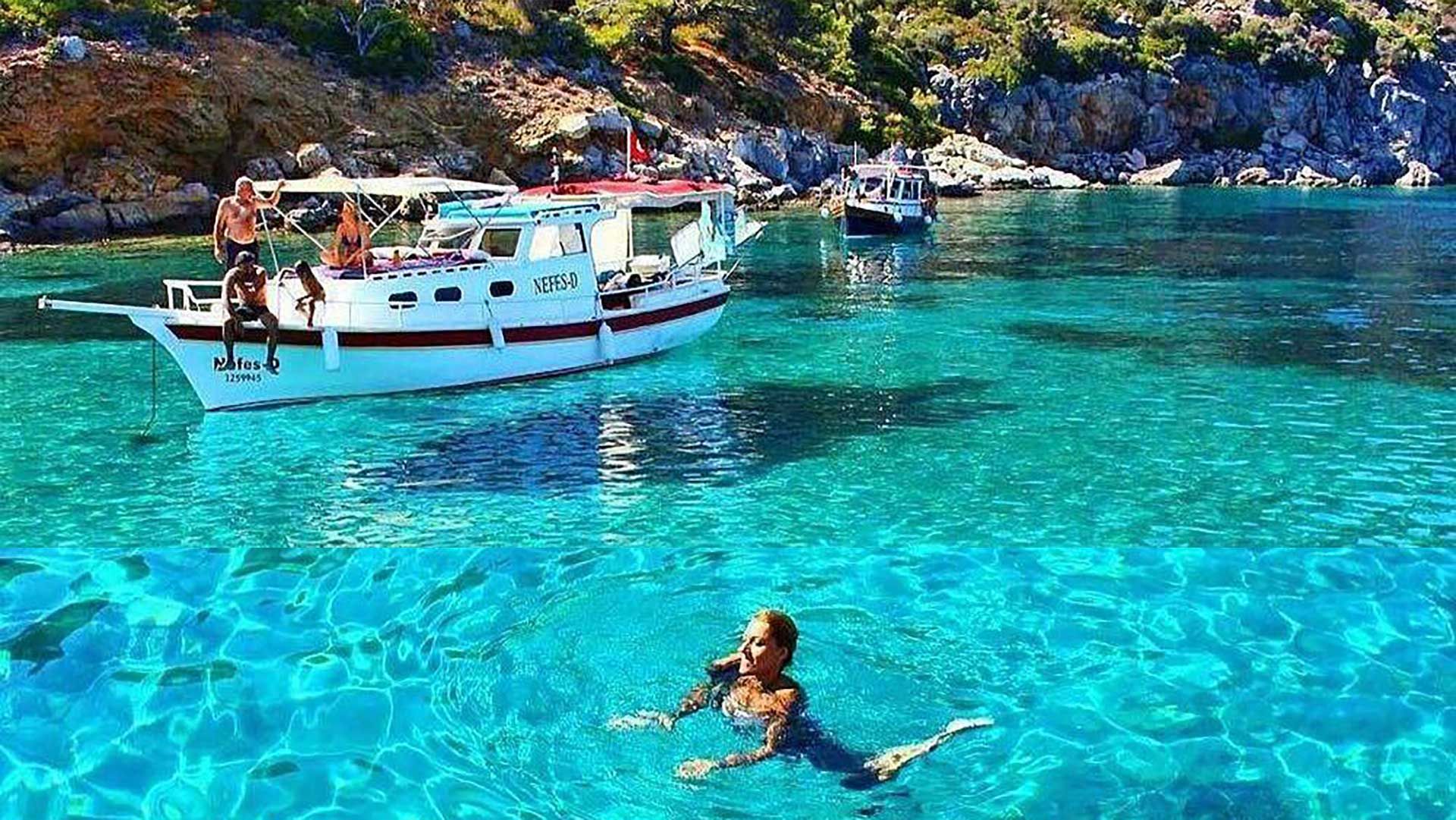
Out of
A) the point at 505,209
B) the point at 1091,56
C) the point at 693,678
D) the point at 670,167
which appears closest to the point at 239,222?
the point at 505,209

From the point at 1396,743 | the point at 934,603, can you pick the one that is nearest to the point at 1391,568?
the point at 1396,743

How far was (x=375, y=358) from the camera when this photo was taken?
19328 mm

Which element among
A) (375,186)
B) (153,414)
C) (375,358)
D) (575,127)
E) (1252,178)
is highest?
(575,127)

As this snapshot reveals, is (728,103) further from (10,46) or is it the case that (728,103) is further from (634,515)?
(634,515)

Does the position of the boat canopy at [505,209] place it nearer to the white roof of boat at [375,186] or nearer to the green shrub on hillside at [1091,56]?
the white roof of boat at [375,186]

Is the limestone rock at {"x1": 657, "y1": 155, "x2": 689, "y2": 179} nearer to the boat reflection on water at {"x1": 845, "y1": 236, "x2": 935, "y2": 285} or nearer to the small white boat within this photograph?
the small white boat

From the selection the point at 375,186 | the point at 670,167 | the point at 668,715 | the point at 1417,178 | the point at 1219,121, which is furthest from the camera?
the point at 1219,121

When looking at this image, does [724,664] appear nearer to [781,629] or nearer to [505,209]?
[781,629]

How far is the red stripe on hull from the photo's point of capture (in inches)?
722

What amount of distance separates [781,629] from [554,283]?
1379cm

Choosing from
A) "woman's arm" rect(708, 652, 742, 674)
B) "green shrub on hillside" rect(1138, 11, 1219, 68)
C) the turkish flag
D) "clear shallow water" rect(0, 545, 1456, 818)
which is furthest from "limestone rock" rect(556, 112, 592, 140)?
"green shrub on hillside" rect(1138, 11, 1219, 68)

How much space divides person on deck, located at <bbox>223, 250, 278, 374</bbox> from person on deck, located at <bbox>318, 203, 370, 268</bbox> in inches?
65.6

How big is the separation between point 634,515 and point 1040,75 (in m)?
84.9

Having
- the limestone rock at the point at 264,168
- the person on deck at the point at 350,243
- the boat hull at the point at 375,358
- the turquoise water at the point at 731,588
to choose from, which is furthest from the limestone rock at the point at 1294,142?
the person on deck at the point at 350,243
